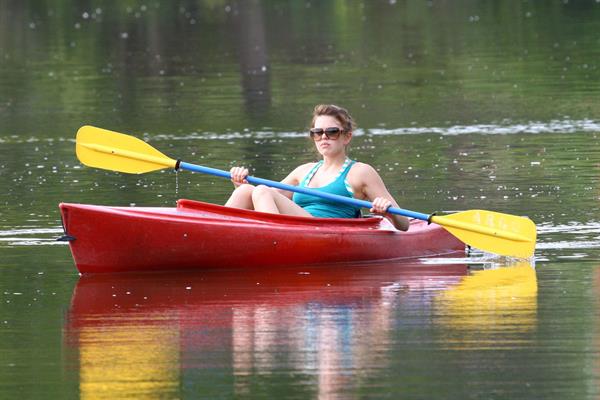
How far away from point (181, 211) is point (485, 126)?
8.48 m

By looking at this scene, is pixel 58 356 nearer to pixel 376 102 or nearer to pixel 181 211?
pixel 181 211

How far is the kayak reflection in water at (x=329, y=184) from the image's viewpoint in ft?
35.1

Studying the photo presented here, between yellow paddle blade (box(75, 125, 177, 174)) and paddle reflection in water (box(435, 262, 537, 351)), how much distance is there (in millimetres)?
2393

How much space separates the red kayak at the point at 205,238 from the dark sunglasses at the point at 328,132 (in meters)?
0.50

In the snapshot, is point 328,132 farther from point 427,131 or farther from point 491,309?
point 427,131

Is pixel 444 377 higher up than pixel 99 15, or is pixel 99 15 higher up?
pixel 99 15

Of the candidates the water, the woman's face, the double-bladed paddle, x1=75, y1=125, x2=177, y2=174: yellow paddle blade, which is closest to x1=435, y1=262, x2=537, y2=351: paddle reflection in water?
the water

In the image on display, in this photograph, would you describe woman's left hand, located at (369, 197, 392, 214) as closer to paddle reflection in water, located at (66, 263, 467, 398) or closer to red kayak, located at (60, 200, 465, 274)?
red kayak, located at (60, 200, 465, 274)

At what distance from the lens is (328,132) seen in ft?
35.3

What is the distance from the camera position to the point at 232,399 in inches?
279

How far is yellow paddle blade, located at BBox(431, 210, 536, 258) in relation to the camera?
1055 cm

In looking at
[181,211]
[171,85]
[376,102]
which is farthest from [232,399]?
[171,85]

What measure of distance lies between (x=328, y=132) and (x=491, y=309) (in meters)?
2.13

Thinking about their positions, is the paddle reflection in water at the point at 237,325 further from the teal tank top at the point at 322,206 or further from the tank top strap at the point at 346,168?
the tank top strap at the point at 346,168
